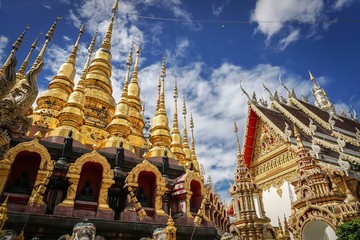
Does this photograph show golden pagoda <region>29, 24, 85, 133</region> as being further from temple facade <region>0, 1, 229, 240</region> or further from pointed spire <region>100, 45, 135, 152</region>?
pointed spire <region>100, 45, 135, 152</region>

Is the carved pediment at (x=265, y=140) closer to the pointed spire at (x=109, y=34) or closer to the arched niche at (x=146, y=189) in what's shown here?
the arched niche at (x=146, y=189)

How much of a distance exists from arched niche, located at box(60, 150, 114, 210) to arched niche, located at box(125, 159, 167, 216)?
52cm

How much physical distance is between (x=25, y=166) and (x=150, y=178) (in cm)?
330

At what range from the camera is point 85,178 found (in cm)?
721

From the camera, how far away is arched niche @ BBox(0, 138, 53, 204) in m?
6.07

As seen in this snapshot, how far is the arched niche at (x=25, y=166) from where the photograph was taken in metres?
6.07

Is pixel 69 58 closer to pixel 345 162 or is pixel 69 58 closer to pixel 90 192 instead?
pixel 90 192

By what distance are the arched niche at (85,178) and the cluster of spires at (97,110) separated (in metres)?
1.80

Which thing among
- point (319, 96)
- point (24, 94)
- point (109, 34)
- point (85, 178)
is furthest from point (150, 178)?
point (319, 96)

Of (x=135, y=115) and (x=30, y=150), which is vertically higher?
(x=135, y=115)

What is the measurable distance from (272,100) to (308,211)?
10.3 meters

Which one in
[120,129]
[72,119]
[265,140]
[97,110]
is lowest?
[72,119]

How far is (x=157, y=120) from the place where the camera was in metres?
12.2

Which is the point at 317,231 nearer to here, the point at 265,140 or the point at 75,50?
the point at 265,140
